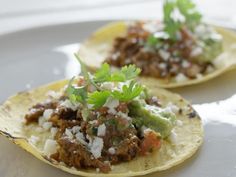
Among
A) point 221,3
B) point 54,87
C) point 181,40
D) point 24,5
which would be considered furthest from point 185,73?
point 24,5

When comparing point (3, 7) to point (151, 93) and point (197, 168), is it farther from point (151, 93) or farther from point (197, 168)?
point (197, 168)

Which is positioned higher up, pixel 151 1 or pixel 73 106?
pixel 73 106

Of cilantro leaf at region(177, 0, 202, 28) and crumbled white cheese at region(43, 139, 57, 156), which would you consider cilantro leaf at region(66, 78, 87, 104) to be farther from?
cilantro leaf at region(177, 0, 202, 28)

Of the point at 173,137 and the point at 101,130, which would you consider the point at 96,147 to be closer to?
the point at 101,130

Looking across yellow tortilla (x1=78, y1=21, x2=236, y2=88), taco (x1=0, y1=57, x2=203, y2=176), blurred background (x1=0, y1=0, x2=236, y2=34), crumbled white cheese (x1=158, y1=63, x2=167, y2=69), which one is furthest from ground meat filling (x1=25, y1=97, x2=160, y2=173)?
blurred background (x1=0, y1=0, x2=236, y2=34)

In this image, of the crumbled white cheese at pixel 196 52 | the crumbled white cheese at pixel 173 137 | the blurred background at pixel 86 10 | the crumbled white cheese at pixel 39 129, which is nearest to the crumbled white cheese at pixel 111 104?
the crumbled white cheese at pixel 173 137

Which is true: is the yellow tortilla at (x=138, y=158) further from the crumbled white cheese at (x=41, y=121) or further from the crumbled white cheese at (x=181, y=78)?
the crumbled white cheese at (x=181, y=78)

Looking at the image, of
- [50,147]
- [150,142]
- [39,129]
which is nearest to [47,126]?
[39,129]
